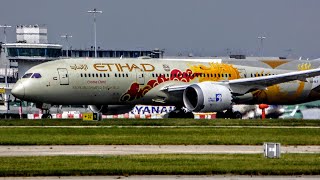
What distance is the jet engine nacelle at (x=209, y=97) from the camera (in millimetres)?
64812

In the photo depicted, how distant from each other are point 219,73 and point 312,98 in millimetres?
7750

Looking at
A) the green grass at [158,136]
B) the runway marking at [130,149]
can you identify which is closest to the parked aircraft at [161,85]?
the green grass at [158,136]

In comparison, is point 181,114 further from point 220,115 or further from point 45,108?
point 45,108

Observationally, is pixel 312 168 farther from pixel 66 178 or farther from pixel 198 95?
pixel 198 95

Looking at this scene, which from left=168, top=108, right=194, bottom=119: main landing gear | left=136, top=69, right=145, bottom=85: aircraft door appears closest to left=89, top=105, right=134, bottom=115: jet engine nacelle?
left=168, top=108, right=194, bottom=119: main landing gear

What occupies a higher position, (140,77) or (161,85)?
(140,77)

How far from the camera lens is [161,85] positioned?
67.9m

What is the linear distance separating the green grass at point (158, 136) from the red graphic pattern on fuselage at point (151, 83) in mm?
15990

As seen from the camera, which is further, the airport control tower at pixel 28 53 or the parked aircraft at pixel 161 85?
the airport control tower at pixel 28 53

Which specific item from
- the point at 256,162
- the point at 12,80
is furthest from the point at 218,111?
the point at 12,80

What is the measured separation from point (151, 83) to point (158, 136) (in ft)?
75.4

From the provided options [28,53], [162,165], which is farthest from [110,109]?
[28,53]

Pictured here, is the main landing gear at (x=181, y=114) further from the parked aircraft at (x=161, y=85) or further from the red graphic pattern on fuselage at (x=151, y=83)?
the red graphic pattern on fuselage at (x=151, y=83)

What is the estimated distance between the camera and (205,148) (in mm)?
38000
